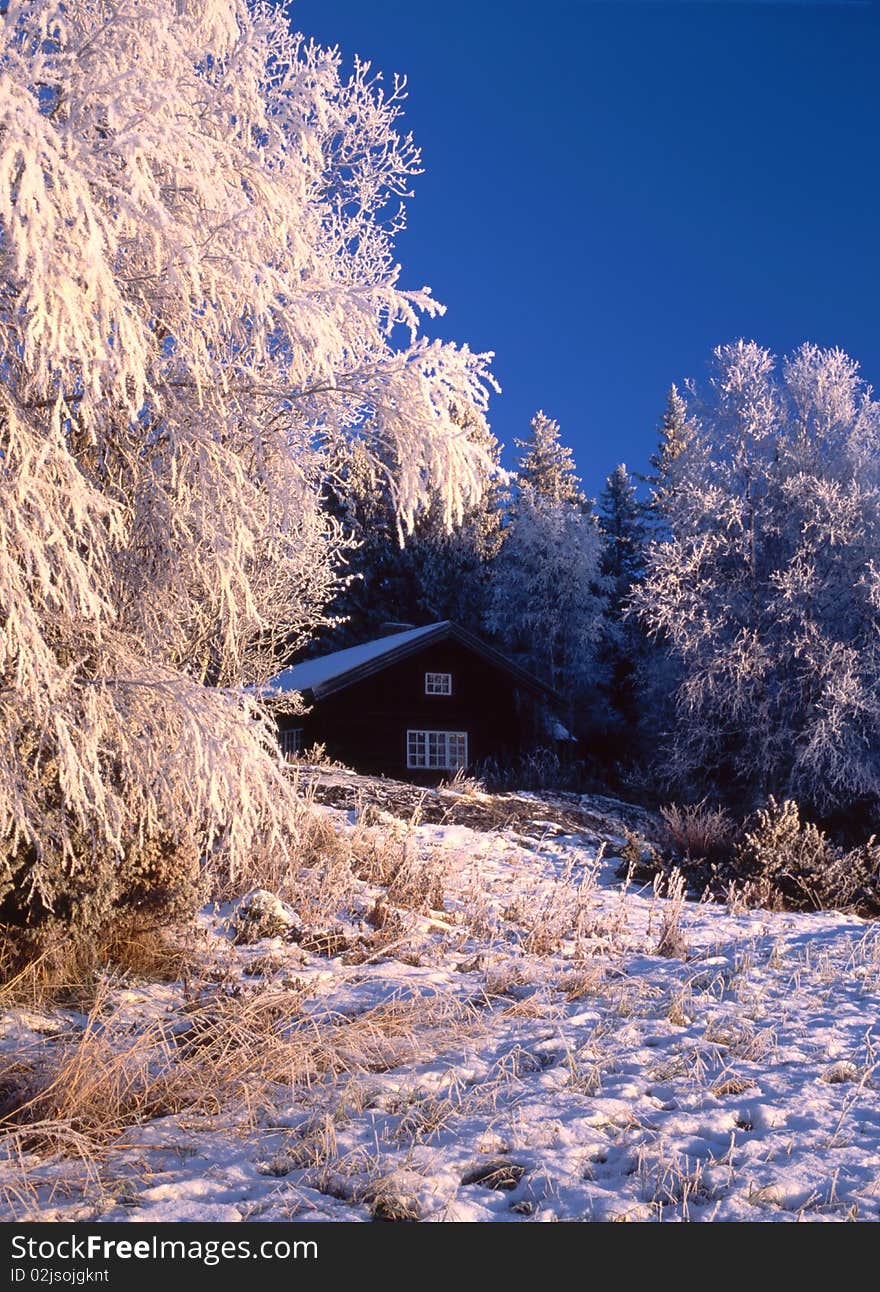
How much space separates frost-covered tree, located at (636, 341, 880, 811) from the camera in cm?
2005

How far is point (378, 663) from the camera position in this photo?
82.3ft

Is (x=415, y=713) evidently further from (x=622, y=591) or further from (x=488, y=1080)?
(x=488, y=1080)

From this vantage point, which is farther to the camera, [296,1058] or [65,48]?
[65,48]

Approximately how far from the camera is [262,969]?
638cm

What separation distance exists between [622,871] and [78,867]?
23.8 feet

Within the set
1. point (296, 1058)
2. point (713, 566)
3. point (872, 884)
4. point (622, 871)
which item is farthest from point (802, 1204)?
point (713, 566)

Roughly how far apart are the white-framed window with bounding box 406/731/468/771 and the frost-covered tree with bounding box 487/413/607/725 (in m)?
8.63

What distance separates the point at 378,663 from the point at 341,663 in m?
1.43

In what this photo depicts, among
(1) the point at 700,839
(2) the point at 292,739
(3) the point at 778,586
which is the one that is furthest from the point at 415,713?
(1) the point at 700,839

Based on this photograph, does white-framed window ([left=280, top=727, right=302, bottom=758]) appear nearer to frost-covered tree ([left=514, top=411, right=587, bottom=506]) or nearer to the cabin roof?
the cabin roof

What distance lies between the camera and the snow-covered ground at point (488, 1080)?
3.62 m

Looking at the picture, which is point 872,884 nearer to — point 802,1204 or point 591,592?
point 802,1204

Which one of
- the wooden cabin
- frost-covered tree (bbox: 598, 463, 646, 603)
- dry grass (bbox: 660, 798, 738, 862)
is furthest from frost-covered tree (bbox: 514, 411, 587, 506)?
dry grass (bbox: 660, 798, 738, 862)

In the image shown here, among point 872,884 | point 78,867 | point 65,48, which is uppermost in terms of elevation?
point 65,48
